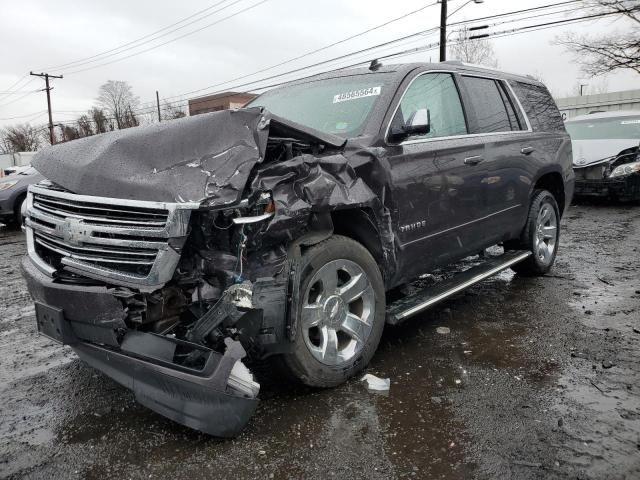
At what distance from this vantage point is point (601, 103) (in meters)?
31.9

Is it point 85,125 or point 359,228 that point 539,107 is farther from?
point 85,125

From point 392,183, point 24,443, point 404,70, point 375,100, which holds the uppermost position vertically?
point 404,70

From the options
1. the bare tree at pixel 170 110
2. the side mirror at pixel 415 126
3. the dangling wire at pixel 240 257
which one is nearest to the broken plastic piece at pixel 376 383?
the dangling wire at pixel 240 257

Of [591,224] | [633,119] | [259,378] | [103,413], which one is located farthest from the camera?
[633,119]

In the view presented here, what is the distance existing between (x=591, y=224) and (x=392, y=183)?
22.8ft

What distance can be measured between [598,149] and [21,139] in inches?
3280

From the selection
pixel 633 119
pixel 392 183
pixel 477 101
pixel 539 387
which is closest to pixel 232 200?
pixel 392 183

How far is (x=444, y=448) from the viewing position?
A: 236 centimetres

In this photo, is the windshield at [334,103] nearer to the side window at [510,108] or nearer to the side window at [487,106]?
the side window at [487,106]

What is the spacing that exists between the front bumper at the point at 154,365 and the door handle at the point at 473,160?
8.09 feet

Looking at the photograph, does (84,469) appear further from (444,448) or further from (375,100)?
(375,100)

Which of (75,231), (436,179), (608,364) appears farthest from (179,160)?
(608,364)

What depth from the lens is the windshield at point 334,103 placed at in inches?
133

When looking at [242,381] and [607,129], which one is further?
[607,129]
